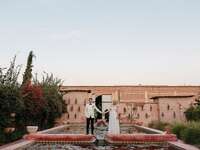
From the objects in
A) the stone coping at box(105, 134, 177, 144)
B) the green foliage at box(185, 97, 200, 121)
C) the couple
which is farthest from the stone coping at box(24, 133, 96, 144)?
the green foliage at box(185, 97, 200, 121)

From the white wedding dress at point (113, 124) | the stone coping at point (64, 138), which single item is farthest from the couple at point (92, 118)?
the stone coping at point (64, 138)

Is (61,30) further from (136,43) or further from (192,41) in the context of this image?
(192,41)

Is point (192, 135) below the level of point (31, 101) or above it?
below

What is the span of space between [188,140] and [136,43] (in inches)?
397

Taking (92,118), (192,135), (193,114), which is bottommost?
(192,135)

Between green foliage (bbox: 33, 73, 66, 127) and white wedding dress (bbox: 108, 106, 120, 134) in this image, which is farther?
green foliage (bbox: 33, 73, 66, 127)

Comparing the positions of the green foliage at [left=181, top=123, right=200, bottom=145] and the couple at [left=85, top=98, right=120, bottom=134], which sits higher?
the couple at [left=85, top=98, right=120, bottom=134]

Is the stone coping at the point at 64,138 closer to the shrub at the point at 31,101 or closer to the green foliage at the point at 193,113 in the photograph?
the shrub at the point at 31,101

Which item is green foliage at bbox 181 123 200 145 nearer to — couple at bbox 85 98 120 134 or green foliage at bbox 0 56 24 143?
couple at bbox 85 98 120 134

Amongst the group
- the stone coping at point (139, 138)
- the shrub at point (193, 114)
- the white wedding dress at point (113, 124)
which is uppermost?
the shrub at point (193, 114)

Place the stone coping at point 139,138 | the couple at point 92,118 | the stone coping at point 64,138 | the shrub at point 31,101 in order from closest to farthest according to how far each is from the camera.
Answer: the stone coping at point 139,138
the stone coping at point 64,138
the couple at point 92,118
the shrub at point 31,101

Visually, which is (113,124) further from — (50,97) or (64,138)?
(50,97)

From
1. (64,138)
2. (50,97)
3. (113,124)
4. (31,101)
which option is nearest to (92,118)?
(113,124)

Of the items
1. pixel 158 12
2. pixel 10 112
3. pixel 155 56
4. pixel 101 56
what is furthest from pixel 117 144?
pixel 101 56
